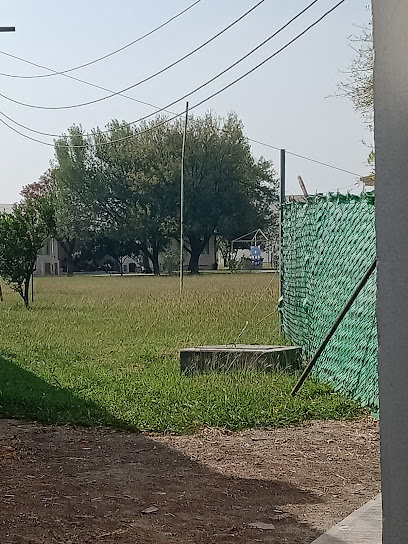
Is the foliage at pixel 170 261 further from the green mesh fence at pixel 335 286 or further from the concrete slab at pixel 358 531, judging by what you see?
the concrete slab at pixel 358 531

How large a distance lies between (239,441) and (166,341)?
688 cm

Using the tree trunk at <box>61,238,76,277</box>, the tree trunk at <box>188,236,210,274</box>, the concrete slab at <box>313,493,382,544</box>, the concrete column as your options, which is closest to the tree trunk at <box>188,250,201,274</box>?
the tree trunk at <box>188,236,210,274</box>

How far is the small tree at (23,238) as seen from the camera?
71.6ft

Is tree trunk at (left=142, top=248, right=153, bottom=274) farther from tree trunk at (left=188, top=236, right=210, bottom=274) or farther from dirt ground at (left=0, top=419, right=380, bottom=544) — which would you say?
dirt ground at (left=0, top=419, right=380, bottom=544)

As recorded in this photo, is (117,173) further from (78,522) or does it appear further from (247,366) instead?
(78,522)

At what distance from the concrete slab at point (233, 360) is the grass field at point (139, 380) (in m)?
0.18

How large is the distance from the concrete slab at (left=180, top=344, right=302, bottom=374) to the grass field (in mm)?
182

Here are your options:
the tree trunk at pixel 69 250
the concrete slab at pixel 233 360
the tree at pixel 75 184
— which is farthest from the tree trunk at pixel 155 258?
the concrete slab at pixel 233 360

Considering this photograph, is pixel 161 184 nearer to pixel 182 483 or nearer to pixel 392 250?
pixel 182 483

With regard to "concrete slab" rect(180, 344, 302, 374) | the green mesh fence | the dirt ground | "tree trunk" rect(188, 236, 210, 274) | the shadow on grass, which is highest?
"tree trunk" rect(188, 236, 210, 274)

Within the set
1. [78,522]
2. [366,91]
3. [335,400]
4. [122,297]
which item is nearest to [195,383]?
[335,400]

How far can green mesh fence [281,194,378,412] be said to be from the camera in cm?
787

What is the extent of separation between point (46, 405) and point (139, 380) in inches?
62.6

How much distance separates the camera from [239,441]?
6934mm
